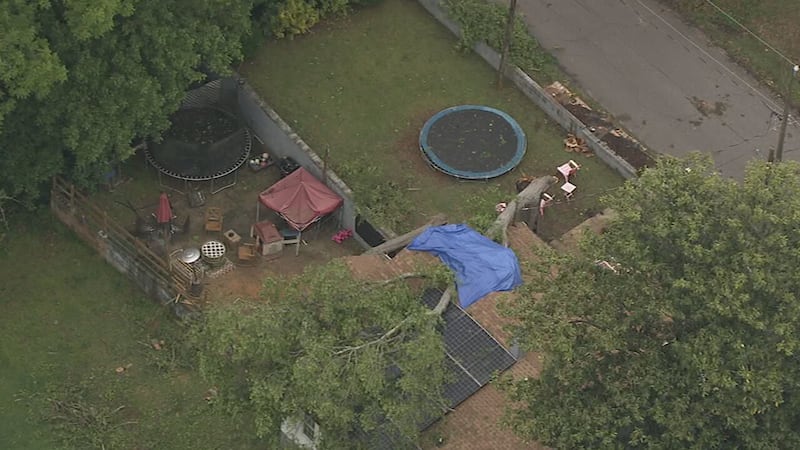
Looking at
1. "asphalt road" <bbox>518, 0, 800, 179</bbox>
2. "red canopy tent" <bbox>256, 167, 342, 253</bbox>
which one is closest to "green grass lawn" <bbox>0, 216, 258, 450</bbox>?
"red canopy tent" <bbox>256, 167, 342, 253</bbox>

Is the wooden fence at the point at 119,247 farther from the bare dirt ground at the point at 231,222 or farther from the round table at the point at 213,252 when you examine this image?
the bare dirt ground at the point at 231,222

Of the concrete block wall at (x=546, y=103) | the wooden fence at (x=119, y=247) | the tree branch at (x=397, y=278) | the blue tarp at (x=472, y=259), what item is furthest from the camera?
the concrete block wall at (x=546, y=103)

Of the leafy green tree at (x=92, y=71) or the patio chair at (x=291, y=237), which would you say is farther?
the patio chair at (x=291, y=237)

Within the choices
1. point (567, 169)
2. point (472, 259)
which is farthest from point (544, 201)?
point (472, 259)

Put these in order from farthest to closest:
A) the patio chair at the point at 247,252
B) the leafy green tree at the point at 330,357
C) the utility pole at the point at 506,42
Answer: the utility pole at the point at 506,42 < the patio chair at the point at 247,252 < the leafy green tree at the point at 330,357

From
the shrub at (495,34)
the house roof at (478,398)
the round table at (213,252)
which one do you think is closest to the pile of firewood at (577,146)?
the shrub at (495,34)

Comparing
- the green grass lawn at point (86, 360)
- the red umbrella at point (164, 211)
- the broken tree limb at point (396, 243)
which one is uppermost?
the broken tree limb at point (396, 243)
